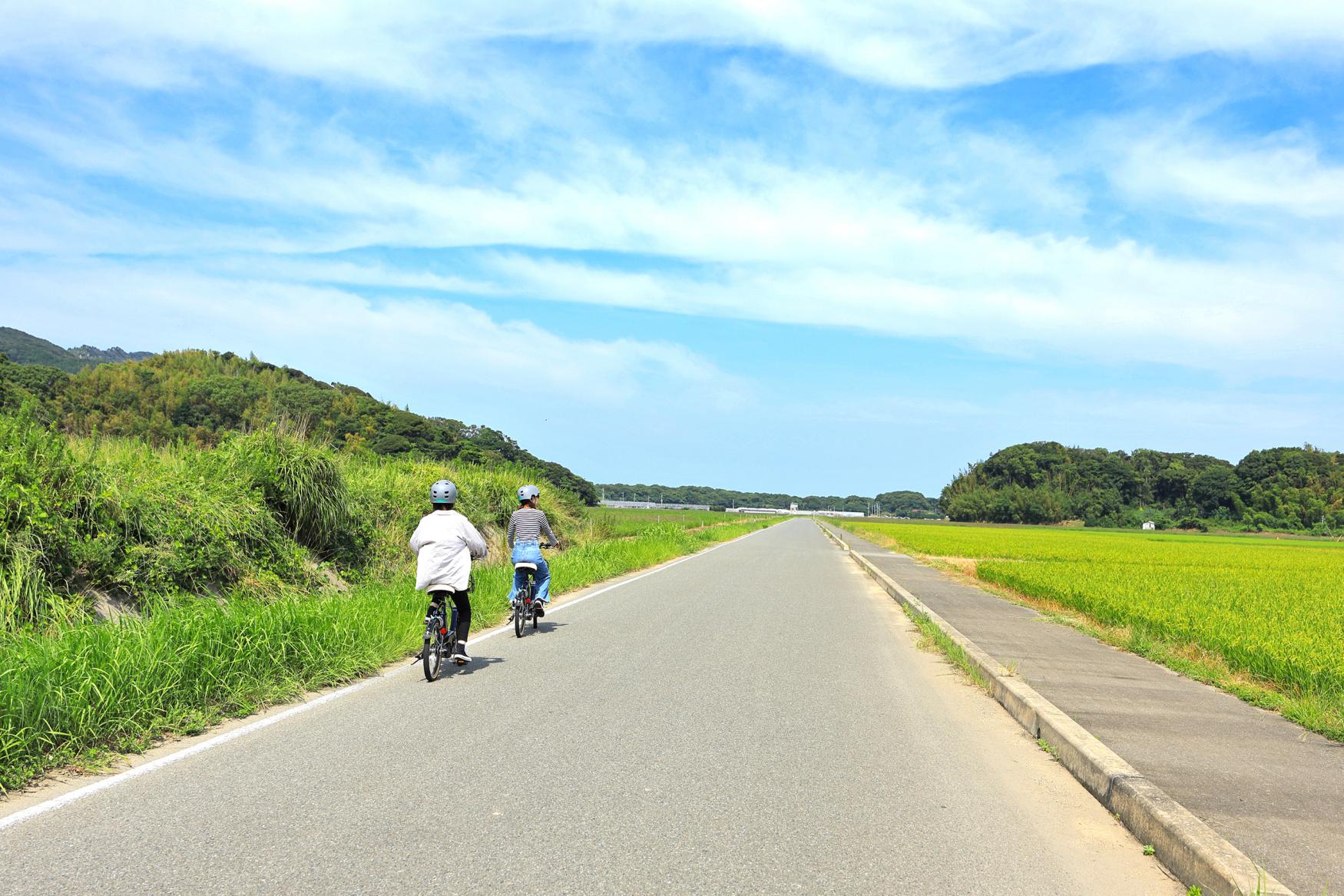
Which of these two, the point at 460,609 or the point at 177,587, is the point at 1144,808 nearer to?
the point at 460,609

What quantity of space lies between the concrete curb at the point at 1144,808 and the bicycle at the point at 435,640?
200 inches

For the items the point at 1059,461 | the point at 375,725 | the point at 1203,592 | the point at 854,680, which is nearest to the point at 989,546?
the point at 1203,592

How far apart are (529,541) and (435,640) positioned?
10.7 ft

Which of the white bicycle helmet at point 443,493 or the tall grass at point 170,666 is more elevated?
the white bicycle helmet at point 443,493

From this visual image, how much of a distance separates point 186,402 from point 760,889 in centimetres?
3300

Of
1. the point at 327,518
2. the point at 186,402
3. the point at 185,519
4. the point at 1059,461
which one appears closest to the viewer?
the point at 185,519

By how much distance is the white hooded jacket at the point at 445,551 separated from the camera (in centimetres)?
825

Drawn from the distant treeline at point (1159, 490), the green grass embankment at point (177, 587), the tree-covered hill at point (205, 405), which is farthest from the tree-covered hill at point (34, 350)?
the distant treeline at point (1159, 490)

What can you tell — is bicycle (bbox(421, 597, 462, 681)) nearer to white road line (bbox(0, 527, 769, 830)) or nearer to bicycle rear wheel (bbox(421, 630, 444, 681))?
bicycle rear wheel (bbox(421, 630, 444, 681))

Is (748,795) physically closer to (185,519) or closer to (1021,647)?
(1021,647)

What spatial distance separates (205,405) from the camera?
1201 inches

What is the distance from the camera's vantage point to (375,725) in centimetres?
621

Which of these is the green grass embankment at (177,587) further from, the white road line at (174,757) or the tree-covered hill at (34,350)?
the tree-covered hill at (34,350)

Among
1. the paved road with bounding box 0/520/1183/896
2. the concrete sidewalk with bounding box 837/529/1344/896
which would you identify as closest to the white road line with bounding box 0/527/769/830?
the paved road with bounding box 0/520/1183/896
